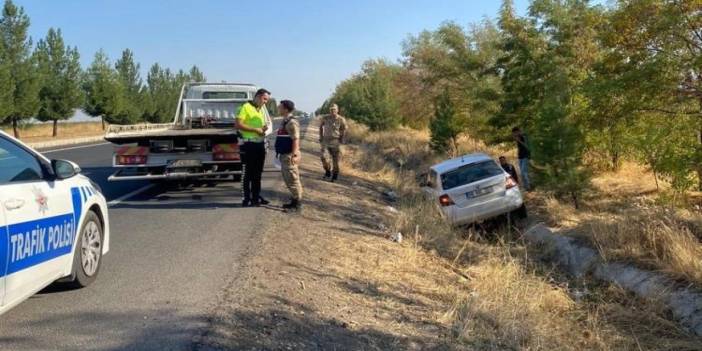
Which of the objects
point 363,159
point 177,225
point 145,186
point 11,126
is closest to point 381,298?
point 177,225

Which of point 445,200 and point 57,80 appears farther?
point 57,80

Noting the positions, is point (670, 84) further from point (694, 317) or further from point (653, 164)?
point (694, 317)

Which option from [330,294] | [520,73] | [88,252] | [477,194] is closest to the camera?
[88,252]

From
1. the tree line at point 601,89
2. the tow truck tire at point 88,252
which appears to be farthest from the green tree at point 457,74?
the tow truck tire at point 88,252

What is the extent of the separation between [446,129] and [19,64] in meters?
27.3

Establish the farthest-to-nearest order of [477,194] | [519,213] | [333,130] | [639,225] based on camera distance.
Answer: [333,130] → [519,213] → [477,194] → [639,225]

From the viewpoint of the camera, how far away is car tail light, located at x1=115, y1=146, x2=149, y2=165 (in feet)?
35.4

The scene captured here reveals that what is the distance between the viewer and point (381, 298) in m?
5.98

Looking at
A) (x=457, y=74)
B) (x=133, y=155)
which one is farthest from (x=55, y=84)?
(x=133, y=155)

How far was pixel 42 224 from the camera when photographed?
4.36 metres

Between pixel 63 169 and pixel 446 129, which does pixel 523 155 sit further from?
pixel 63 169

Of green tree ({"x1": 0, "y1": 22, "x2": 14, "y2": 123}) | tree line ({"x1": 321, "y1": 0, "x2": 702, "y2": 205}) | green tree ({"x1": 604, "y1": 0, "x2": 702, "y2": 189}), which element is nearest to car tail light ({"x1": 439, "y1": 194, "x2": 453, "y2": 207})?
tree line ({"x1": 321, "y1": 0, "x2": 702, "y2": 205})

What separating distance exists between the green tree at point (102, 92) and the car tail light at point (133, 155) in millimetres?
43049

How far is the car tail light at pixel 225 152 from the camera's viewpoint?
1096 cm
